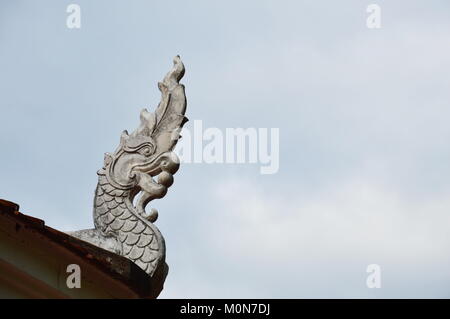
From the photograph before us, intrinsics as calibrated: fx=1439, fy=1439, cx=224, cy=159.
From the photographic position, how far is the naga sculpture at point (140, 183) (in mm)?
14664

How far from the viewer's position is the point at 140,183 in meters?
15.1

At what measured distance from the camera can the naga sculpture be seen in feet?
48.1

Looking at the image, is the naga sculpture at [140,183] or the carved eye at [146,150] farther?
the carved eye at [146,150]

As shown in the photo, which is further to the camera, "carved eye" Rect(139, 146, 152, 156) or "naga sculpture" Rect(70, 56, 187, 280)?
"carved eye" Rect(139, 146, 152, 156)

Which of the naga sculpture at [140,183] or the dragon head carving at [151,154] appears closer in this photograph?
the naga sculpture at [140,183]

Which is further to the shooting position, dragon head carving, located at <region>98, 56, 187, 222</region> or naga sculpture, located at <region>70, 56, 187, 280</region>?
dragon head carving, located at <region>98, 56, 187, 222</region>
